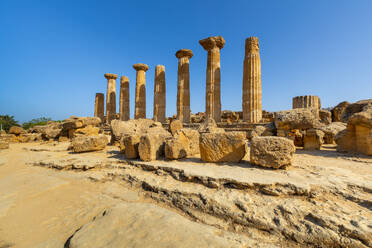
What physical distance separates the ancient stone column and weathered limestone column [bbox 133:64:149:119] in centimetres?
194

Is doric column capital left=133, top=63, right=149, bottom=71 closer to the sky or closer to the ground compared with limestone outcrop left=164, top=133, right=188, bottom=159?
closer to the sky

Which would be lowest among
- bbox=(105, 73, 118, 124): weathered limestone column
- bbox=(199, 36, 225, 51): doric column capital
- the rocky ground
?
the rocky ground

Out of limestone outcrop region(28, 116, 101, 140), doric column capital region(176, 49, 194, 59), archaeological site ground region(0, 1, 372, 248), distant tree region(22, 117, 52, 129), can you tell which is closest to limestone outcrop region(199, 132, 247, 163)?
archaeological site ground region(0, 1, 372, 248)

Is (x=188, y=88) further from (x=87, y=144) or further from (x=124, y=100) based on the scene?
(x=87, y=144)

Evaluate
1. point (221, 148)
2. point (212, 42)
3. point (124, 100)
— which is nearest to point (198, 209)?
point (221, 148)

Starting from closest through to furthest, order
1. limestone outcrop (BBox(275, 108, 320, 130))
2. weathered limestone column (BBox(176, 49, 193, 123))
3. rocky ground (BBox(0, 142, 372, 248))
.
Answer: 1. rocky ground (BBox(0, 142, 372, 248))
2. limestone outcrop (BBox(275, 108, 320, 130))
3. weathered limestone column (BBox(176, 49, 193, 123))

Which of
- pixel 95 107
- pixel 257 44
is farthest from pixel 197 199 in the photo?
pixel 95 107

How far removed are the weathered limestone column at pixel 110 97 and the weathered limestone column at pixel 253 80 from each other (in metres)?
16.2

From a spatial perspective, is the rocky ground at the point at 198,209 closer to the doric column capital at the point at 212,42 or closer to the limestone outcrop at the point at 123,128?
the limestone outcrop at the point at 123,128

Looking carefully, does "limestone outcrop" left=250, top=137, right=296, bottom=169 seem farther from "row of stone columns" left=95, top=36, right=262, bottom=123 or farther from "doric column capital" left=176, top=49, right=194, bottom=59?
"doric column capital" left=176, top=49, right=194, bottom=59

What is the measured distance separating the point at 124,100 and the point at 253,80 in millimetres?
14198

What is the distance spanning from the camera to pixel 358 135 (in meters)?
4.31

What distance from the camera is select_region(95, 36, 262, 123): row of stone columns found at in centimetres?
1061

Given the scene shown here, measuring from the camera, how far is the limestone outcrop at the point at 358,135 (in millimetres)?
3959
